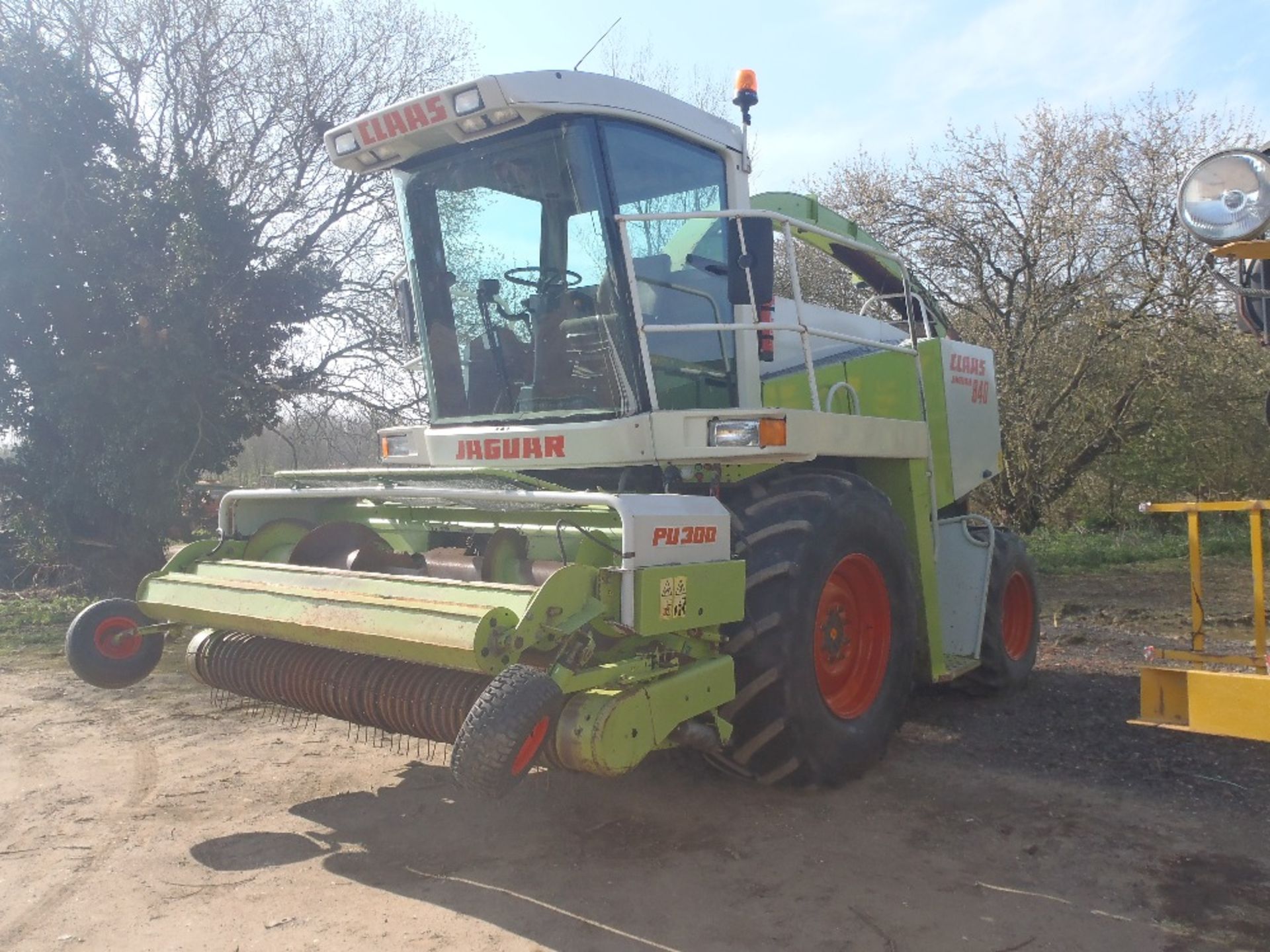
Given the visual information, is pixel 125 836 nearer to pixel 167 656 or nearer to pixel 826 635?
pixel 826 635

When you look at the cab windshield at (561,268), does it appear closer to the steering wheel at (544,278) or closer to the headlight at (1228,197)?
the steering wheel at (544,278)

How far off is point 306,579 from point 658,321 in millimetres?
1777

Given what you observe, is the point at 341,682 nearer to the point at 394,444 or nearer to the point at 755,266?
the point at 394,444

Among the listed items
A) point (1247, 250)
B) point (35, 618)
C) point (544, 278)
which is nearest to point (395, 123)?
point (544, 278)

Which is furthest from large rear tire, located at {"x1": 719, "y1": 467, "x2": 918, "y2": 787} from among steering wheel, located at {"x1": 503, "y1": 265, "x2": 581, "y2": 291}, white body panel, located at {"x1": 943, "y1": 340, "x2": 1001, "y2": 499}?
white body panel, located at {"x1": 943, "y1": 340, "x2": 1001, "y2": 499}

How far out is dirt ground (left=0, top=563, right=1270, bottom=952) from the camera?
124 inches

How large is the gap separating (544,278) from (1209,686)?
9.65 feet

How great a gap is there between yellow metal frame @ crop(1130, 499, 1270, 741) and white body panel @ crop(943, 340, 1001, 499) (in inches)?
83.9

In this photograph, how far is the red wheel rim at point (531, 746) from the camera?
296 cm

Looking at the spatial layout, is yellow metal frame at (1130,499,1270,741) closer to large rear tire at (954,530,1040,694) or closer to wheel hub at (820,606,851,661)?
wheel hub at (820,606,851,661)

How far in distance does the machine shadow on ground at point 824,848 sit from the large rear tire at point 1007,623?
780mm

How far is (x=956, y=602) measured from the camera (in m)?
5.64

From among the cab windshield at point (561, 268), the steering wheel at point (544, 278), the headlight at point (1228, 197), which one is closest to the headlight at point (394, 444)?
the cab windshield at point (561, 268)

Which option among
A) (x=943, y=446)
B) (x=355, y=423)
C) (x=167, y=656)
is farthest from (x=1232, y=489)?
(x=167, y=656)
